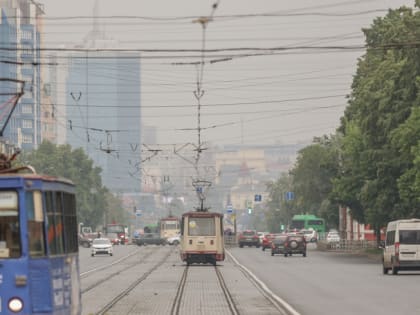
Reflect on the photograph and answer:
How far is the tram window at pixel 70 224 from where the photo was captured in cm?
2203

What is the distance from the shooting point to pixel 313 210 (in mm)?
152125

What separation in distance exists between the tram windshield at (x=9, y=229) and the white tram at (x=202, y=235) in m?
50.2

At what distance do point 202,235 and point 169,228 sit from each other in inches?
2831

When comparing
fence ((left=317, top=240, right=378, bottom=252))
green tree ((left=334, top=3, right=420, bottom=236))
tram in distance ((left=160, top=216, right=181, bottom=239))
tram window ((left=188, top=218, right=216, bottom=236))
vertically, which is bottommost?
fence ((left=317, top=240, right=378, bottom=252))

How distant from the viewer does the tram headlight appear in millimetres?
19781

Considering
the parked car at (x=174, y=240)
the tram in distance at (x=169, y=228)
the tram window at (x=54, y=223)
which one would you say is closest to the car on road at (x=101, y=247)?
the tram in distance at (x=169, y=228)

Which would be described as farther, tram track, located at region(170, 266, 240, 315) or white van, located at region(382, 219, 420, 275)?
white van, located at region(382, 219, 420, 275)

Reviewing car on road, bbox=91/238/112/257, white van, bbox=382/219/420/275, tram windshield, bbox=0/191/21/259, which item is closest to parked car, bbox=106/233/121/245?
car on road, bbox=91/238/112/257

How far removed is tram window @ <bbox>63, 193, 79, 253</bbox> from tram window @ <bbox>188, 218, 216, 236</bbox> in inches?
1849

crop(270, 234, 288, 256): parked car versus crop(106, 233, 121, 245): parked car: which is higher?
crop(106, 233, 121, 245): parked car

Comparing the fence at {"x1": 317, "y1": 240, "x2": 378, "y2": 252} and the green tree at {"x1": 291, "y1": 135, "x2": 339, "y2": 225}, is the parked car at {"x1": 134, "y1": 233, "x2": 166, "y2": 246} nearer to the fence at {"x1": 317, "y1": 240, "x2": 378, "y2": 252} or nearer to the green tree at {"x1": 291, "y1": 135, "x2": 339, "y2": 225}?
the green tree at {"x1": 291, "y1": 135, "x2": 339, "y2": 225}

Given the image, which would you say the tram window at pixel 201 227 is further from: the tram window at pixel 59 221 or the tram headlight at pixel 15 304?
the tram headlight at pixel 15 304

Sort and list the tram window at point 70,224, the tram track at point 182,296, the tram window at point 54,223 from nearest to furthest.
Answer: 1. the tram window at point 54,223
2. the tram window at point 70,224
3. the tram track at point 182,296

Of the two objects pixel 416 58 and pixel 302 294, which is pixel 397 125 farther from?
pixel 302 294
